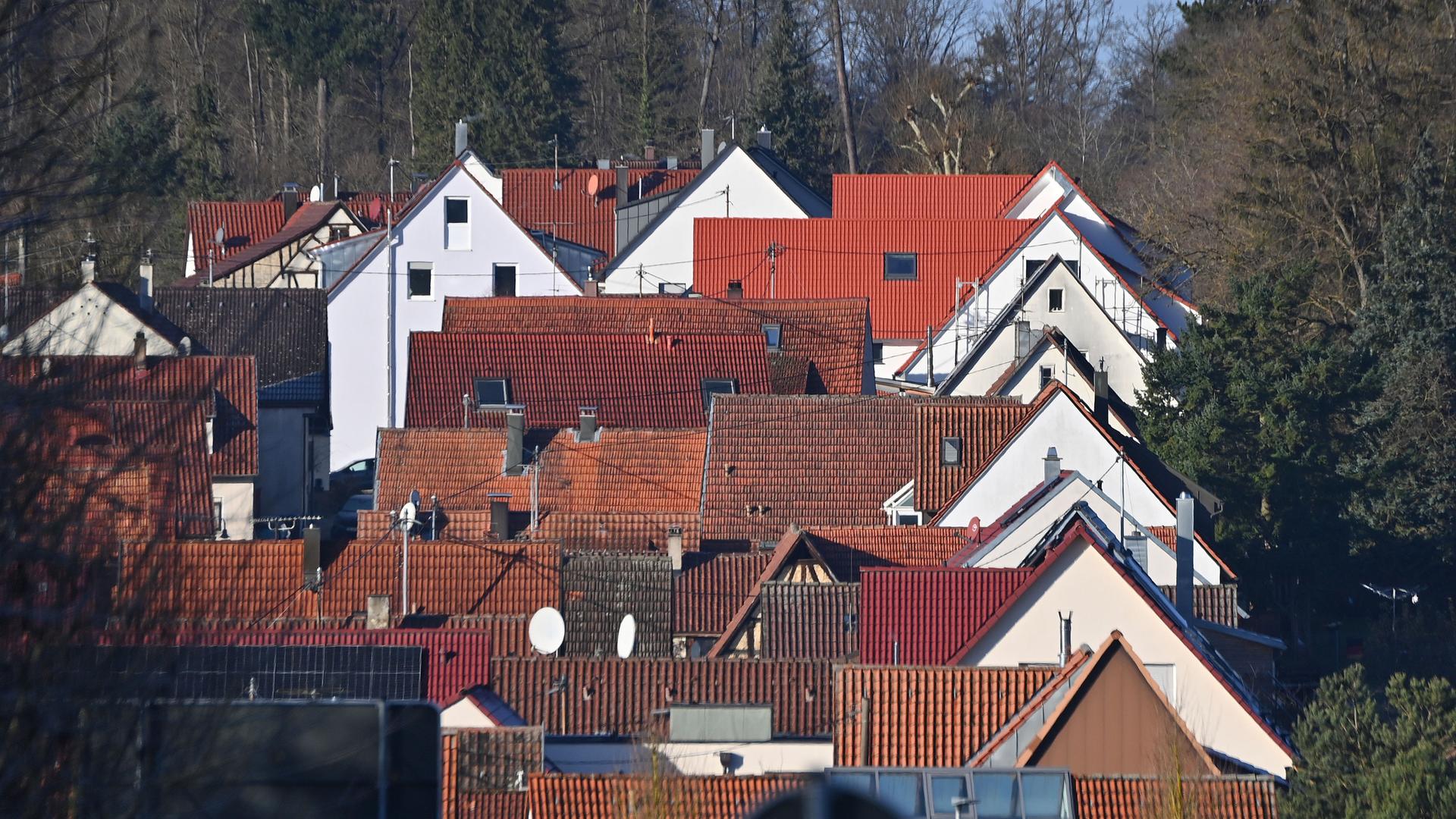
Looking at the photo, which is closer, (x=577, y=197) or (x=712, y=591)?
(x=712, y=591)

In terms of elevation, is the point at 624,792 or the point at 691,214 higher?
the point at 691,214

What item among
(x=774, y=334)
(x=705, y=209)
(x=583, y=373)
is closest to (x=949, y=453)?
(x=583, y=373)

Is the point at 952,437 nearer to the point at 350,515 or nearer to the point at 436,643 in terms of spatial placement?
the point at 350,515

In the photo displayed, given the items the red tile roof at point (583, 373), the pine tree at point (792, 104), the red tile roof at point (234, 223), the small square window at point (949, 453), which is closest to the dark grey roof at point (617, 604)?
the small square window at point (949, 453)

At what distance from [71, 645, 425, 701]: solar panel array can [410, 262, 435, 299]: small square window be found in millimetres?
22306

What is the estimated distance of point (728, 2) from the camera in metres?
68.8

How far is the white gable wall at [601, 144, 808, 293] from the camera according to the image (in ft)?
149

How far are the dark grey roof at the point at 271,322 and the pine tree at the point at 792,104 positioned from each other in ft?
62.5

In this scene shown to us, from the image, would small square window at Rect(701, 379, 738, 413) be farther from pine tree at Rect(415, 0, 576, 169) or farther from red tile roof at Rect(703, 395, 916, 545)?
pine tree at Rect(415, 0, 576, 169)

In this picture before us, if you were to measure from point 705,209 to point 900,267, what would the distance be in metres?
4.89

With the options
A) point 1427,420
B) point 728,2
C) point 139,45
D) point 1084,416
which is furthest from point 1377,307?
point 728,2

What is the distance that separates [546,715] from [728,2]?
171 ft

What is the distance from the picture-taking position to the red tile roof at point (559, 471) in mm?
28984

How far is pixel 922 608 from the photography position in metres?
19.9
